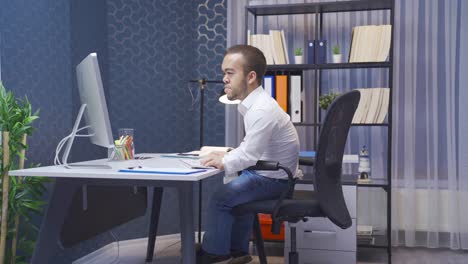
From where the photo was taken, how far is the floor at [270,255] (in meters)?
3.53

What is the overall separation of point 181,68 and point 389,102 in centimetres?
157

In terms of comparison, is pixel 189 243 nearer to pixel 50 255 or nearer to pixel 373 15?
pixel 50 255

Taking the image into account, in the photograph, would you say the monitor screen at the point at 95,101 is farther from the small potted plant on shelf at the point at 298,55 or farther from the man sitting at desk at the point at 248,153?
the small potted plant on shelf at the point at 298,55

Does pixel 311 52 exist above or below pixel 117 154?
above

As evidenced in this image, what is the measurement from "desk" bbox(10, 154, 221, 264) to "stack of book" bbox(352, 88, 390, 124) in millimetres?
1718

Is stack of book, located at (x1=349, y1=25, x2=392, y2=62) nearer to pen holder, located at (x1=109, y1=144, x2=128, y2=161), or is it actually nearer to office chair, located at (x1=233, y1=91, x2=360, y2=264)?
office chair, located at (x1=233, y1=91, x2=360, y2=264)

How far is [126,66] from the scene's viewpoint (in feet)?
12.4

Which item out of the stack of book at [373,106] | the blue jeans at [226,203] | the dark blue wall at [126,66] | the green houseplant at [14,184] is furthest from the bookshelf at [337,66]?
the green houseplant at [14,184]

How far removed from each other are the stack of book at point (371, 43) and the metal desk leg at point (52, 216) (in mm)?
2209

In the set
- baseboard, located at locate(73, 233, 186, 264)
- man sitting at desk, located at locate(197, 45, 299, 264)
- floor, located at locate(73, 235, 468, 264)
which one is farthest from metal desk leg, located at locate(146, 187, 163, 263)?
man sitting at desk, located at locate(197, 45, 299, 264)

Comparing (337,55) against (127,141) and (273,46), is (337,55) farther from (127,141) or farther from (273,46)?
(127,141)

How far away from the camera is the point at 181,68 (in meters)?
4.11

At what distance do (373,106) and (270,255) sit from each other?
1.25 meters

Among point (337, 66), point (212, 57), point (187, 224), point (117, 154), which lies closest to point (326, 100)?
point (337, 66)
